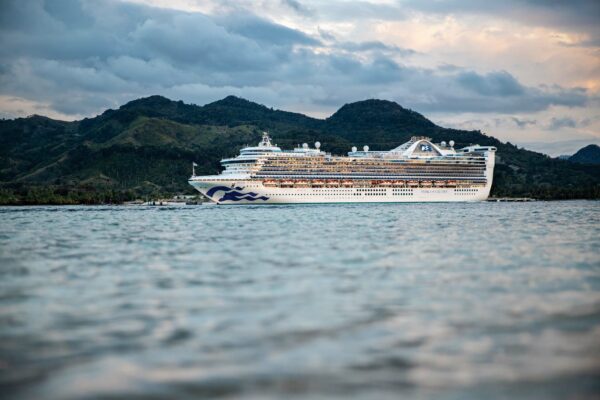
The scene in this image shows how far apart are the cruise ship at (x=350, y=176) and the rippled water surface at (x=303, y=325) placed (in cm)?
10565

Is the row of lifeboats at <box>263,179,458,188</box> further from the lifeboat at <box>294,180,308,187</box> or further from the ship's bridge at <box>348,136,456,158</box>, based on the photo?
the ship's bridge at <box>348,136,456,158</box>

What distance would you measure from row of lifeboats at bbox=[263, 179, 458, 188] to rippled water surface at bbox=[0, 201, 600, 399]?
11046 centimetres

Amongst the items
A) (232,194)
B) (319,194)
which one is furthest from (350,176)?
(232,194)

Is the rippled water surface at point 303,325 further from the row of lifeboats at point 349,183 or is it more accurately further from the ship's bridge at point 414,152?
the ship's bridge at point 414,152

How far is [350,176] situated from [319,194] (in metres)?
11.0

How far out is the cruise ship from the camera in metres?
145

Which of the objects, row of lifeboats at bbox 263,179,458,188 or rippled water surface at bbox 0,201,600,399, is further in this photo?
row of lifeboats at bbox 263,179,458,188

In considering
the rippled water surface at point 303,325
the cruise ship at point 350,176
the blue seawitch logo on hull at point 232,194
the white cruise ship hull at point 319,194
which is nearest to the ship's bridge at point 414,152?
the cruise ship at point 350,176

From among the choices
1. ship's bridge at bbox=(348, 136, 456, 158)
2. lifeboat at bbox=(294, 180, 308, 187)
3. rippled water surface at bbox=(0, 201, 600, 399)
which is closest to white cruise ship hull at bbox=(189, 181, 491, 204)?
lifeboat at bbox=(294, 180, 308, 187)

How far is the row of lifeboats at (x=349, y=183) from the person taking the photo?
150 m

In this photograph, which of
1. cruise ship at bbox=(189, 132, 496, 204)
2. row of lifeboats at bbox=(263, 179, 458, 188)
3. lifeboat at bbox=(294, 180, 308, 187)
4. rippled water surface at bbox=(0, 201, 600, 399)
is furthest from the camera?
lifeboat at bbox=(294, 180, 308, 187)

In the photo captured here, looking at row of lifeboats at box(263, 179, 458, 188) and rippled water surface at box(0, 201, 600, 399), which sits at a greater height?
row of lifeboats at box(263, 179, 458, 188)

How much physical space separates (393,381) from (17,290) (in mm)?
18925

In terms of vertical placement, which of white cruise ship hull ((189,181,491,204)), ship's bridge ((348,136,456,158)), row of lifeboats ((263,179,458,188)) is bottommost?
white cruise ship hull ((189,181,491,204))
